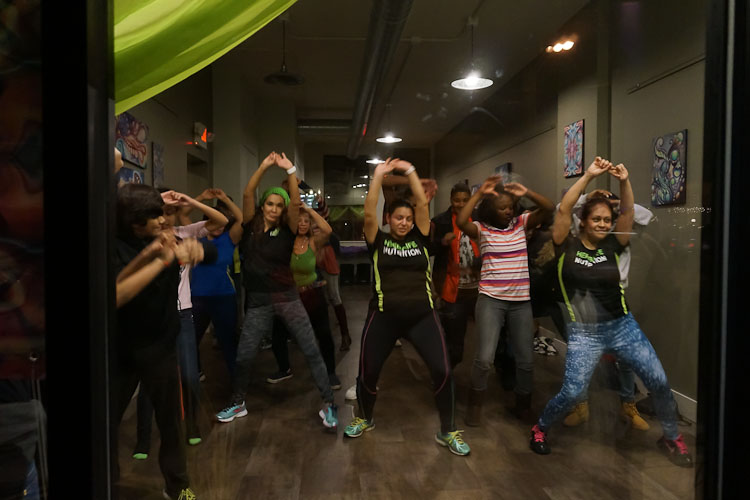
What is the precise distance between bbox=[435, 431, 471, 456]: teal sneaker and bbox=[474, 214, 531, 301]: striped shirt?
0.61m

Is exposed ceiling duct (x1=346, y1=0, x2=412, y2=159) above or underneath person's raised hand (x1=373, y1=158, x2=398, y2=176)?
above

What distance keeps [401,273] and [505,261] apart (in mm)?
408

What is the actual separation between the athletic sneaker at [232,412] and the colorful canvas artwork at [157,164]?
84 cm

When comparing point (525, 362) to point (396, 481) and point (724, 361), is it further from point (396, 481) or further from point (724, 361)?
point (724, 361)

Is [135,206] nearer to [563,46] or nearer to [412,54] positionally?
[412,54]

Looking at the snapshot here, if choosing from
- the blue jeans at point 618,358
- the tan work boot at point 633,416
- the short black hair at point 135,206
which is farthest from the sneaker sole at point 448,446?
the short black hair at point 135,206

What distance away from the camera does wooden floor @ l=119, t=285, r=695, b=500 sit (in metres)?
1.55

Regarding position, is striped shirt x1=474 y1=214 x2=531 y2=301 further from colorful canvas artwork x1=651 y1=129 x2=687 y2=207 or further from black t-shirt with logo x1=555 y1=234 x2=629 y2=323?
colorful canvas artwork x1=651 y1=129 x2=687 y2=207

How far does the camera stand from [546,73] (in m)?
1.65

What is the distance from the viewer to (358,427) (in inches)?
69.1

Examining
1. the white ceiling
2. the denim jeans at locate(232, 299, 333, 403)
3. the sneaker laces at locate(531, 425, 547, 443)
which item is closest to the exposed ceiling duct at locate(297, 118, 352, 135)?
the white ceiling

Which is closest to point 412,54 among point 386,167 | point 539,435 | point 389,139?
point 389,139

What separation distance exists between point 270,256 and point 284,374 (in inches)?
19.3

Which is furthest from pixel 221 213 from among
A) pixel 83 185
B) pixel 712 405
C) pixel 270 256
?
pixel 712 405
